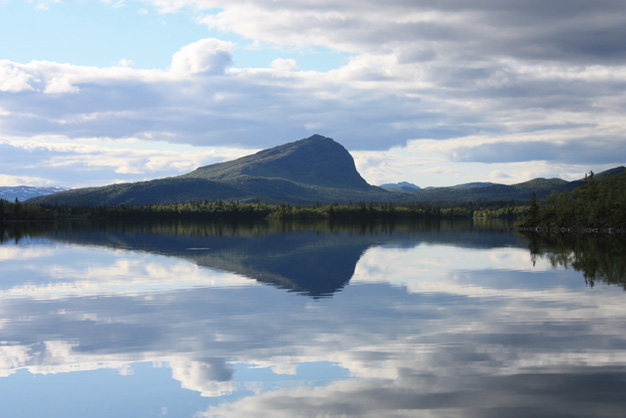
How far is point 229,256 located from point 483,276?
28.8 meters

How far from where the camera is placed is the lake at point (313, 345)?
53.4 ft

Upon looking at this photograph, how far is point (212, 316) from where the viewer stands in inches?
1133

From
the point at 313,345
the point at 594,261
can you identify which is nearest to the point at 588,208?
the point at 594,261

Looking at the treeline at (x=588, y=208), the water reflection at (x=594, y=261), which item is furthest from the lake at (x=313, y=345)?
the treeline at (x=588, y=208)

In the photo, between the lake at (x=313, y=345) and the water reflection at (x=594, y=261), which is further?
the water reflection at (x=594, y=261)

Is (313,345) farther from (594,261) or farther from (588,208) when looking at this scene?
(588,208)

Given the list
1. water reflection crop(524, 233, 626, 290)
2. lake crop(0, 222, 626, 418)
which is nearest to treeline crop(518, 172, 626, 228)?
water reflection crop(524, 233, 626, 290)

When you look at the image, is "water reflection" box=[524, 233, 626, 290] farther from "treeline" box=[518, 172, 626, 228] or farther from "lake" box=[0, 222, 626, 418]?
"treeline" box=[518, 172, 626, 228]

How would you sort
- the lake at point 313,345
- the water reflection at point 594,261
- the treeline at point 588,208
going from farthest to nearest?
the treeline at point 588,208 < the water reflection at point 594,261 < the lake at point 313,345

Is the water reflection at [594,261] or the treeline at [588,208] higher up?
the treeline at [588,208]

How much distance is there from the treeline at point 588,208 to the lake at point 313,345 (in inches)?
3270

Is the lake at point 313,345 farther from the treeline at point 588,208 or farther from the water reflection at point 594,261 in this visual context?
the treeline at point 588,208

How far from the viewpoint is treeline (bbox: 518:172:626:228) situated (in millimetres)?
120344

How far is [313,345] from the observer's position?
22578 millimetres
